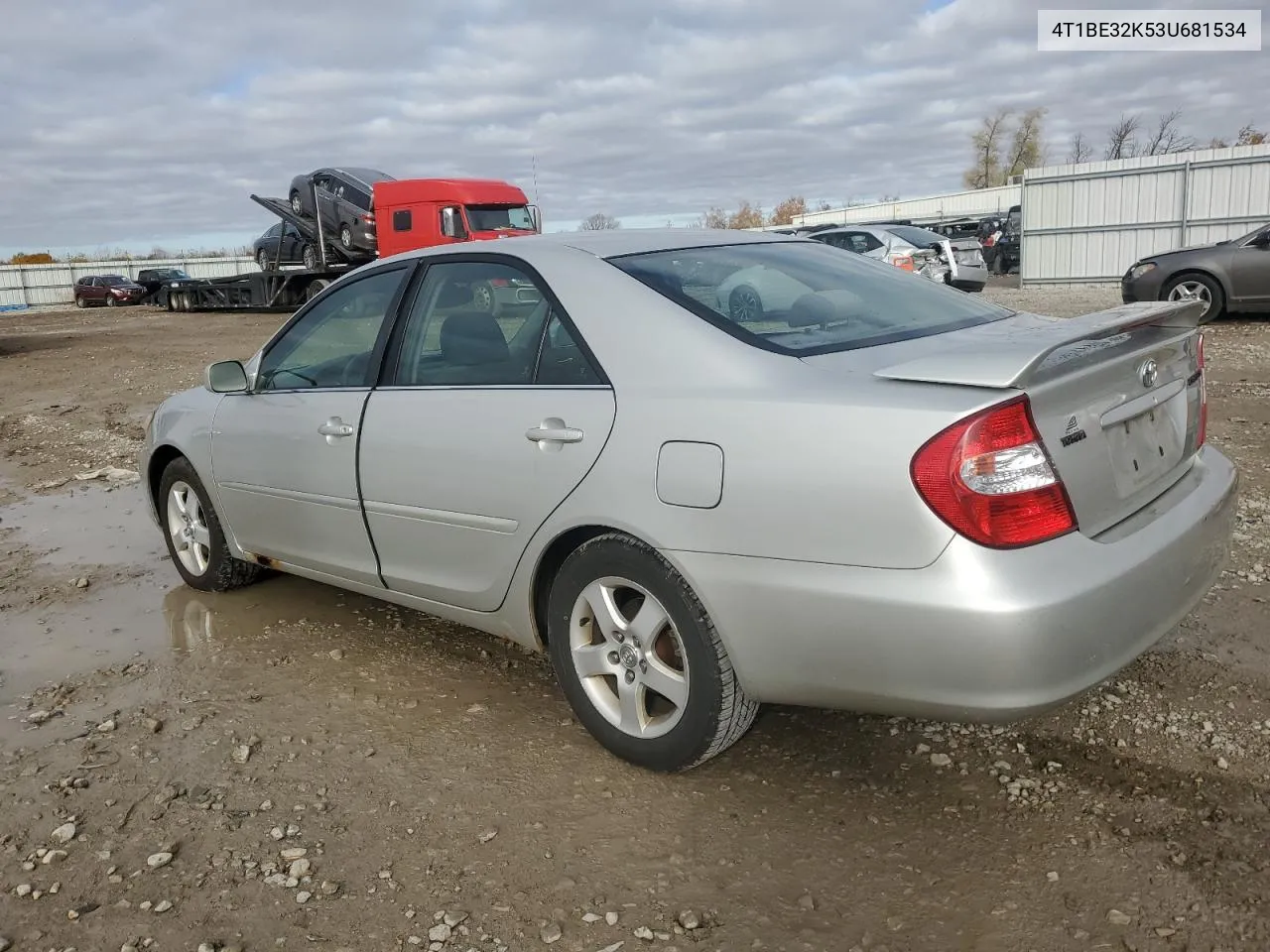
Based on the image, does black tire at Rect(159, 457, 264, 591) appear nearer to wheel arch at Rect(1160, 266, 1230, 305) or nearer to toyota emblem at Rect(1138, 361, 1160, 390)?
toyota emblem at Rect(1138, 361, 1160, 390)

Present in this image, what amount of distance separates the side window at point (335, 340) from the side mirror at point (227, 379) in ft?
0.27

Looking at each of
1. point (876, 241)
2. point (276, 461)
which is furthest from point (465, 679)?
point (876, 241)

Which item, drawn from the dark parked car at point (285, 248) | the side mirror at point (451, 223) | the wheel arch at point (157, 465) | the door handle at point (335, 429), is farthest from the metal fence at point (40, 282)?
the door handle at point (335, 429)

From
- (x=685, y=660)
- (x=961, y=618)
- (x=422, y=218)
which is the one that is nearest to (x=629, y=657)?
(x=685, y=660)

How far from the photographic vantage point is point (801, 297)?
10.7 feet

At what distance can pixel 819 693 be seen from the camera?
260 cm

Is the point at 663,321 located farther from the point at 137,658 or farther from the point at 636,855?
the point at 137,658

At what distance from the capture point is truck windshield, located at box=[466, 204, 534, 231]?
65.1 feet

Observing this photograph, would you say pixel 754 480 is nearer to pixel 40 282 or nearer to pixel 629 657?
pixel 629 657

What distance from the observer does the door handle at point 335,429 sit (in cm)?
373

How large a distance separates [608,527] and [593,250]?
994mm

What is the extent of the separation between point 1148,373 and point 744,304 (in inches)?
44.2

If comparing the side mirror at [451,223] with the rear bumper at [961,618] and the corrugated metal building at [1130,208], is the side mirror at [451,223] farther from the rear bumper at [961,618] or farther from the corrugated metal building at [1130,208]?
the rear bumper at [961,618]

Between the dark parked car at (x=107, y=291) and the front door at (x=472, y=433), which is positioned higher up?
the dark parked car at (x=107, y=291)
